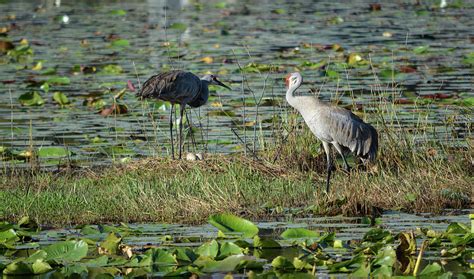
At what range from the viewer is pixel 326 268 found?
679 centimetres

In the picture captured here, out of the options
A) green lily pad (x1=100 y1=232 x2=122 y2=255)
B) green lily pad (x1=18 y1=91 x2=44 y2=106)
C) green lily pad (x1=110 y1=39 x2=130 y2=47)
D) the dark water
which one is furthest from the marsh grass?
green lily pad (x1=110 y1=39 x2=130 y2=47)

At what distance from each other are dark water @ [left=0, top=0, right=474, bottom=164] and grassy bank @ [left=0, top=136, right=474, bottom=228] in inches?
29.2

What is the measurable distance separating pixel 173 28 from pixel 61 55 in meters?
4.62

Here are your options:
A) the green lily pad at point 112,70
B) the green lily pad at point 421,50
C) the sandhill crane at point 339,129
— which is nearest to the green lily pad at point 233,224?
the sandhill crane at point 339,129

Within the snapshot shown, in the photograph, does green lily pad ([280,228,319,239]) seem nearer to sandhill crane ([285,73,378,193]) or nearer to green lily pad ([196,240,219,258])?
green lily pad ([196,240,219,258])

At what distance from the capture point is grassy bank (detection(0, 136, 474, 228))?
8.77 m

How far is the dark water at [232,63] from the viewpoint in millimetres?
12742

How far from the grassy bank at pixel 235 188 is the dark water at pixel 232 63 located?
0.74 m

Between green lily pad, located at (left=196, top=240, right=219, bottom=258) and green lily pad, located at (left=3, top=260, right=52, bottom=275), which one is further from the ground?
green lily pad, located at (left=196, top=240, right=219, bottom=258)

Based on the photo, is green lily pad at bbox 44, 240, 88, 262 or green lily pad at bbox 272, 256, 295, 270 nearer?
green lily pad at bbox 272, 256, 295, 270

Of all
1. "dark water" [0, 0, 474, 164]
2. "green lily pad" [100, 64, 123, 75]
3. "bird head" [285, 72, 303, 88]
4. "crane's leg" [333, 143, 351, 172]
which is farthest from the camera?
"green lily pad" [100, 64, 123, 75]

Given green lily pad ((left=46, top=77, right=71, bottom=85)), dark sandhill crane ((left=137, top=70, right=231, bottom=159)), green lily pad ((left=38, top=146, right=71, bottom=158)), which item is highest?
dark sandhill crane ((left=137, top=70, right=231, bottom=159))

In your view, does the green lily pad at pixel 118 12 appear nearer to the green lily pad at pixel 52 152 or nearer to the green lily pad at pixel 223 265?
the green lily pad at pixel 52 152

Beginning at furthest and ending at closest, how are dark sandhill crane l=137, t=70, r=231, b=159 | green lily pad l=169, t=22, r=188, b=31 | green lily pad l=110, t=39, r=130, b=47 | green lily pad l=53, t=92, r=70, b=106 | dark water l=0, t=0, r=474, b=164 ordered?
green lily pad l=169, t=22, r=188, b=31 < green lily pad l=110, t=39, r=130, b=47 < green lily pad l=53, t=92, r=70, b=106 < dark water l=0, t=0, r=474, b=164 < dark sandhill crane l=137, t=70, r=231, b=159
